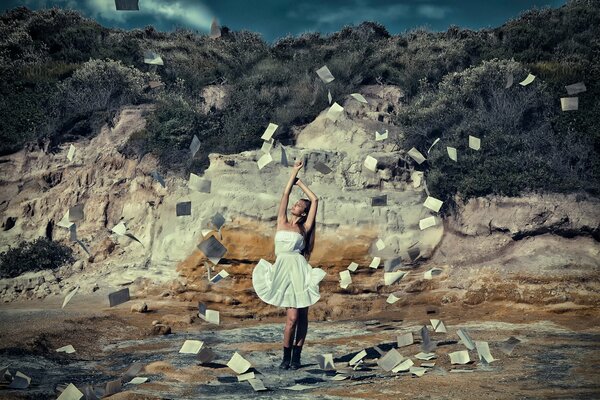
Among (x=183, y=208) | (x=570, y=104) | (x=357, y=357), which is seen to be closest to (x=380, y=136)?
(x=570, y=104)

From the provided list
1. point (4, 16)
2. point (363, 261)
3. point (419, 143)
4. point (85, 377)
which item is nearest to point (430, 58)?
point (419, 143)

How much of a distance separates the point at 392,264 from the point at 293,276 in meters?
6.52

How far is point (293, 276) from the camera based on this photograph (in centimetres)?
918

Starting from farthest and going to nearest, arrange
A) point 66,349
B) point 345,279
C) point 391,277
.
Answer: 1. point 391,277
2. point 345,279
3. point 66,349

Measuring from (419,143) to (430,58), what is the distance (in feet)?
16.5

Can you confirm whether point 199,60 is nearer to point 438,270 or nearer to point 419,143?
point 419,143

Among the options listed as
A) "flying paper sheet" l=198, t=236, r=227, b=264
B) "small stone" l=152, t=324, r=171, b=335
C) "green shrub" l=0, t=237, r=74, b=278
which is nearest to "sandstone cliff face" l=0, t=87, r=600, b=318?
"green shrub" l=0, t=237, r=74, b=278

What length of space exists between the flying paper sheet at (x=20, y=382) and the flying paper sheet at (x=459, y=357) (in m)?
5.05

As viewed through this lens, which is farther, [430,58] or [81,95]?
[430,58]

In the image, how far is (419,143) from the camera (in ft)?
59.9

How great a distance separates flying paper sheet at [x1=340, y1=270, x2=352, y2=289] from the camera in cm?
1472

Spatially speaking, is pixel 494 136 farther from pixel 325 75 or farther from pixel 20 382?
pixel 20 382

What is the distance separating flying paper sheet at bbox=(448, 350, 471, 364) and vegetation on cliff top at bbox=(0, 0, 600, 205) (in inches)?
285

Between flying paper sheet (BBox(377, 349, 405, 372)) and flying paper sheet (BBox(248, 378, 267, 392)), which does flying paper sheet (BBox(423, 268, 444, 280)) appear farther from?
flying paper sheet (BBox(248, 378, 267, 392))
